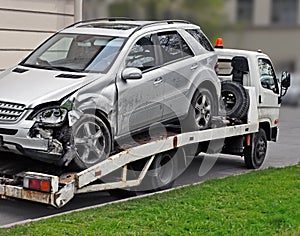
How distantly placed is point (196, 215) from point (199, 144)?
2.47m

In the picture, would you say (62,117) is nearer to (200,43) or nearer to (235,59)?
(200,43)

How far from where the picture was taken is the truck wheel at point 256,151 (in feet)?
33.9

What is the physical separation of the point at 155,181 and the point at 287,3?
3.28 m

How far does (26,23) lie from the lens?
35.0 ft

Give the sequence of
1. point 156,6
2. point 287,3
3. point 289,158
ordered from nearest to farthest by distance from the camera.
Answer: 1. point 287,3
2. point 156,6
3. point 289,158

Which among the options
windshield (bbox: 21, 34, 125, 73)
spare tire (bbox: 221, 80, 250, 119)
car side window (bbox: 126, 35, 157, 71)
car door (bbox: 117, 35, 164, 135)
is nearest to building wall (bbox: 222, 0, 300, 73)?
car door (bbox: 117, 35, 164, 135)

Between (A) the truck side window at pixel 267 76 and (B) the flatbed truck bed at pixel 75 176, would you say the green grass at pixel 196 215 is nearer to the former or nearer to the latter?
(B) the flatbed truck bed at pixel 75 176

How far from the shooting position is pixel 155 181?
8.02 metres

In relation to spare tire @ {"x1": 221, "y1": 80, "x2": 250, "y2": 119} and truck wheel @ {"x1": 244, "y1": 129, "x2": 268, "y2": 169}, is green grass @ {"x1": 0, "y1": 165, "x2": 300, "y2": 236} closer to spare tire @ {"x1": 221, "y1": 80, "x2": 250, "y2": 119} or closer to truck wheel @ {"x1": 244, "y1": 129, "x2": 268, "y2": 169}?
spare tire @ {"x1": 221, "y1": 80, "x2": 250, "y2": 119}

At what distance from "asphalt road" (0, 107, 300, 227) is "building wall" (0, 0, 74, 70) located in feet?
11.2

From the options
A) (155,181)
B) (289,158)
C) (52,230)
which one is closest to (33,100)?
(52,230)

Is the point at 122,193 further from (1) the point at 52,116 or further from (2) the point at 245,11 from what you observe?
(2) the point at 245,11

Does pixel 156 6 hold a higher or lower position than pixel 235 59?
higher

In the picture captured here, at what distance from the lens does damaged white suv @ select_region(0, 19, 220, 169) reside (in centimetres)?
666
